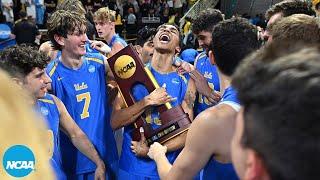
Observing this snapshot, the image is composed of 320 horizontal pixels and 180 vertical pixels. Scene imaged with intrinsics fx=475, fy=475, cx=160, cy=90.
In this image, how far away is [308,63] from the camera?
113 centimetres

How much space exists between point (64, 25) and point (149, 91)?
106cm

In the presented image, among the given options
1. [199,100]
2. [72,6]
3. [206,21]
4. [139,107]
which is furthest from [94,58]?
[72,6]

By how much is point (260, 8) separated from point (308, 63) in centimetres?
2448

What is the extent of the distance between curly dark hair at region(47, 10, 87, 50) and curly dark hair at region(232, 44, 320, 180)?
347cm

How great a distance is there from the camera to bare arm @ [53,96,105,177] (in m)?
3.86

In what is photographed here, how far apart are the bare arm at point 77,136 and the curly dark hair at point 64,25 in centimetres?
84

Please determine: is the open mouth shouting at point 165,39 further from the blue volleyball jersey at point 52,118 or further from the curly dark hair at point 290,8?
the blue volleyball jersey at point 52,118

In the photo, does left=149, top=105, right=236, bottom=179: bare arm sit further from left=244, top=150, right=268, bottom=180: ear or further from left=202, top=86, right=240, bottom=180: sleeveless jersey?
left=244, top=150, right=268, bottom=180: ear

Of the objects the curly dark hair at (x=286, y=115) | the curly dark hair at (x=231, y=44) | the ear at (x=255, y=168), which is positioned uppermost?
the curly dark hair at (x=286, y=115)

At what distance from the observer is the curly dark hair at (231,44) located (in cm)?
264

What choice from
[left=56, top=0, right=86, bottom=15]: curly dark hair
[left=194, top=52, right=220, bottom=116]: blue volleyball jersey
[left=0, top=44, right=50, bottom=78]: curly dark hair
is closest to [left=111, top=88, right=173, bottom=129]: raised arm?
[left=194, top=52, right=220, bottom=116]: blue volleyball jersey

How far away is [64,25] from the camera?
4453 mm

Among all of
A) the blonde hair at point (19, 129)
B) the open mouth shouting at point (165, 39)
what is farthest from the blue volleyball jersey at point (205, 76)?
the blonde hair at point (19, 129)

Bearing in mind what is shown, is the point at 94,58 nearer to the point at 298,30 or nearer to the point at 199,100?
the point at 199,100
